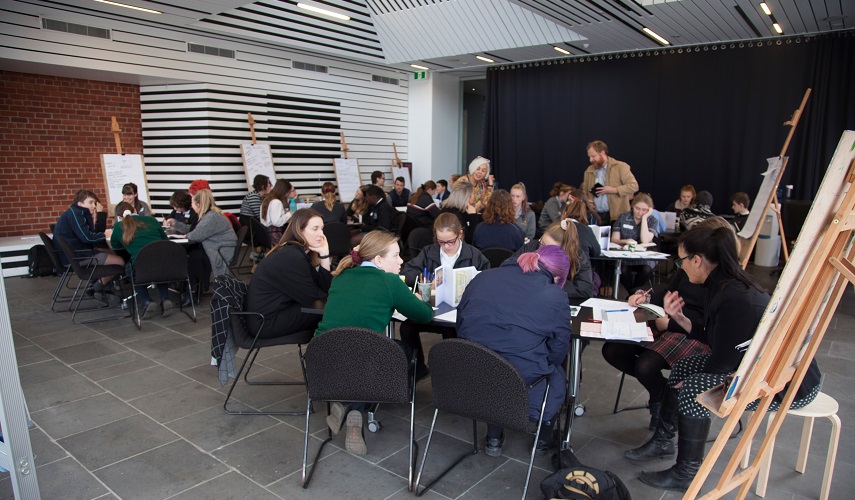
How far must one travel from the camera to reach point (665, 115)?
9852 mm

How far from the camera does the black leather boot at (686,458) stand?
2.62 metres

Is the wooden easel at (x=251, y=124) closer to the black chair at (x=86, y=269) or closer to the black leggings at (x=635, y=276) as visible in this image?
the black chair at (x=86, y=269)

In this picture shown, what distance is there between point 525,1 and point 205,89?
192 inches

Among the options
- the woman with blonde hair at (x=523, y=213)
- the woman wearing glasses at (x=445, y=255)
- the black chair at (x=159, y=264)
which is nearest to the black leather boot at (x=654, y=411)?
the woman wearing glasses at (x=445, y=255)

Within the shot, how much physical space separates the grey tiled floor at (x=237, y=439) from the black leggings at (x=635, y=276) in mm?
1581

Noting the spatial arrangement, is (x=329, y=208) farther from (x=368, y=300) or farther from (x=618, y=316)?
(x=618, y=316)

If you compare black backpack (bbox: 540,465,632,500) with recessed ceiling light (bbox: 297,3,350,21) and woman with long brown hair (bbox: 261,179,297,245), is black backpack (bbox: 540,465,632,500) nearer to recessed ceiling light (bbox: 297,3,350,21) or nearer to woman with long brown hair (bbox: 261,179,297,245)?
woman with long brown hair (bbox: 261,179,297,245)

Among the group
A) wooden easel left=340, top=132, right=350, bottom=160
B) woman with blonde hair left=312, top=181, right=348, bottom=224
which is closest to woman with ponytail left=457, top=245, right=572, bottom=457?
woman with blonde hair left=312, top=181, right=348, bottom=224

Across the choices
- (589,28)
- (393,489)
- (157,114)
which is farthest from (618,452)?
(157,114)

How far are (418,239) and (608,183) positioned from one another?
244 centimetres

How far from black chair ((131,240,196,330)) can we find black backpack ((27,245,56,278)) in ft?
9.70

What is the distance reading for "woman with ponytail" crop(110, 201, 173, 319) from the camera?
17.3ft

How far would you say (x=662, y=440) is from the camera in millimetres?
2971

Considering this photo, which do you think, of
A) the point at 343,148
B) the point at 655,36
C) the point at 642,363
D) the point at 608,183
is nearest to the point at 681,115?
the point at 655,36
